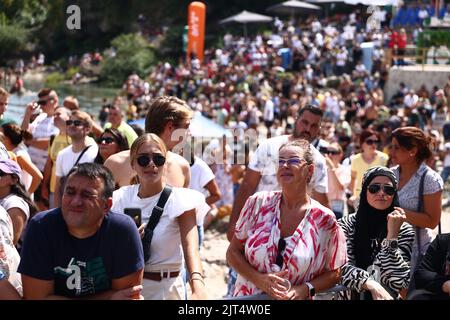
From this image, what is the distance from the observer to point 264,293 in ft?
11.4

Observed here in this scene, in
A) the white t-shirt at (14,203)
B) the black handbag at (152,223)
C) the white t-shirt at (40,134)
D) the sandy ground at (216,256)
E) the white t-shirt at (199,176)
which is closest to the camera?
the black handbag at (152,223)

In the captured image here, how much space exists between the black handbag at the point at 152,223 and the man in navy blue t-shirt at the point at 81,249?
520 mm

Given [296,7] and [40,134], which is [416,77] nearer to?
[296,7]

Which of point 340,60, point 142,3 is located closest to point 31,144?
point 340,60

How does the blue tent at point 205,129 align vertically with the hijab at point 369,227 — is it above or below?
below

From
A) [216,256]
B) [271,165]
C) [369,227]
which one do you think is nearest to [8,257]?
[369,227]

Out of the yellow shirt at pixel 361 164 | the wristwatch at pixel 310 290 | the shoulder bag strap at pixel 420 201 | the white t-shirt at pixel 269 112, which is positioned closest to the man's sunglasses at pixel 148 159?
the wristwatch at pixel 310 290

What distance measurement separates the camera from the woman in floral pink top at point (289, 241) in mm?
3473

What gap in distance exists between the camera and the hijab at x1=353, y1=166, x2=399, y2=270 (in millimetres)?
3980

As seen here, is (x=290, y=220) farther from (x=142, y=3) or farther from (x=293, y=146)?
(x=142, y=3)

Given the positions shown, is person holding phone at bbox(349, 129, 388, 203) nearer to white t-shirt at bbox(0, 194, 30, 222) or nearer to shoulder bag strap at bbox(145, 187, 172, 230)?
white t-shirt at bbox(0, 194, 30, 222)

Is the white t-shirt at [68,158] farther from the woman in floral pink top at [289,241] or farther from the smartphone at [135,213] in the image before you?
the woman in floral pink top at [289,241]

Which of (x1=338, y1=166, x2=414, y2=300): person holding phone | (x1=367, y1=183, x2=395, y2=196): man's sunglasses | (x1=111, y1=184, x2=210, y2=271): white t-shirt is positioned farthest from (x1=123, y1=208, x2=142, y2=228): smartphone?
(x1=367, y1=183, x2=395, y2=196): man's sunglasses
